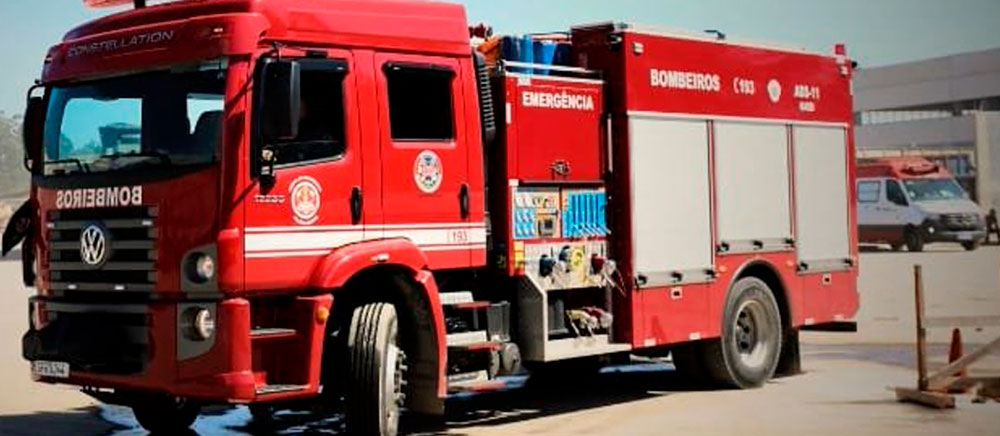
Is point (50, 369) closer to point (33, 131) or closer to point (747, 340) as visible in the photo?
point (33, 131)

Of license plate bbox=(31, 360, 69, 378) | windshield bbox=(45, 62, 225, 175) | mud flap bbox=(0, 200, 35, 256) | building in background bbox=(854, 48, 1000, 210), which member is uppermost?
building in background bbox=(854, 48, 1000, 210)

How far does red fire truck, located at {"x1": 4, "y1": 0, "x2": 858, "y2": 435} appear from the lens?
7523mm

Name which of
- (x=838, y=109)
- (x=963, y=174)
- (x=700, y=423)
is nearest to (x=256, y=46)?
(x=700, y=423)

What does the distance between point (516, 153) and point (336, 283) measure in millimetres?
2213

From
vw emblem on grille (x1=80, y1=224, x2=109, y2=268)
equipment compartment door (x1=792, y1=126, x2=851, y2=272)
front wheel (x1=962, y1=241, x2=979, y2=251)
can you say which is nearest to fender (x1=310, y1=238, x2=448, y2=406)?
vw emblem on grille (x1=80, y1=224, x2=109, y2=268)

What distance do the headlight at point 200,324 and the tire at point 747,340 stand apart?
555 cm

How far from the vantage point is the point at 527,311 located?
376 inches

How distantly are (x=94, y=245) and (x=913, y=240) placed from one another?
2999 cm

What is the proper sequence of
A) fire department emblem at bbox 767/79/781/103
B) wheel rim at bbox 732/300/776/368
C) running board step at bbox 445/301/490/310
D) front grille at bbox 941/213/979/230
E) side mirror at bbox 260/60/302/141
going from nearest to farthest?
side mirror at bbox 260/60/302/141
running board step at bbox 445/301/490/310
wheel rim at bbox 732/300/776/368
fire department emblem at bbox 767/79/781/103
front grille at bbox 941/213/979/230

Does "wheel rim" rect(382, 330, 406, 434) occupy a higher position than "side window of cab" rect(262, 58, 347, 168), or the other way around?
"side window of cab" rect(262, 58, 347, 168)

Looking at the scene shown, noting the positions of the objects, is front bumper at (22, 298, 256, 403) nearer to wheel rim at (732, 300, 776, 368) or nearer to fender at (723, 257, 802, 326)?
fender at (723, 257, 802, 326)

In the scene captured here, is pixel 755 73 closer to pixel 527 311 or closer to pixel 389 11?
pixel 527 311

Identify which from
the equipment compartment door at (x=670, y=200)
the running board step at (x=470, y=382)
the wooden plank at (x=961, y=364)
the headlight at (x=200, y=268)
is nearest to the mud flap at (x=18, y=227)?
the headlight at (x=200, y=268)

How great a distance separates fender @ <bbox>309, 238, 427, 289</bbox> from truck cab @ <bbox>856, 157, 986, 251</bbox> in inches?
1108
